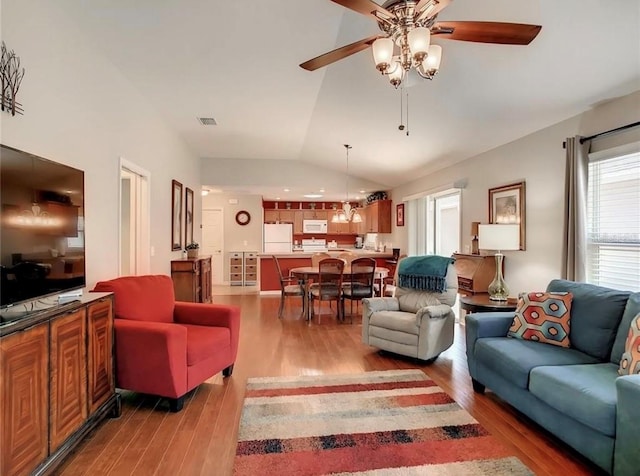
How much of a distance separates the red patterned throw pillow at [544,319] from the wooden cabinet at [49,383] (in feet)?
9.72

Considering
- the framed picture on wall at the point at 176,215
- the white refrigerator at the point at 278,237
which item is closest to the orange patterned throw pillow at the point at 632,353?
the framed picture on wall at the point at 176,215

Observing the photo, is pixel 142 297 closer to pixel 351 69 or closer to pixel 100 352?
pixel 100 352

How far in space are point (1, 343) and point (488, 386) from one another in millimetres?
2954

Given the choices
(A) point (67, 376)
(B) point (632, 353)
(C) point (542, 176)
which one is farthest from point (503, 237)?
(A) point (67, 376)

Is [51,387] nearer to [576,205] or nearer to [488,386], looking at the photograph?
[488,386]

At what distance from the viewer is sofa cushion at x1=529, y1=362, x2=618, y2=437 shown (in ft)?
5.95

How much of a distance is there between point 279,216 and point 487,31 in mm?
8672

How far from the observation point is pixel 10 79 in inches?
78.5

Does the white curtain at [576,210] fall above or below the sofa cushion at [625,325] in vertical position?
above

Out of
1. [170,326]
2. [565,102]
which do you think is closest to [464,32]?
[565,102]

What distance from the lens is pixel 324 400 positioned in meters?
2.75

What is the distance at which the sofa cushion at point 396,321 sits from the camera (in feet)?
11.6

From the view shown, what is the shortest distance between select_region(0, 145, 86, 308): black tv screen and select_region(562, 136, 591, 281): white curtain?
381cm

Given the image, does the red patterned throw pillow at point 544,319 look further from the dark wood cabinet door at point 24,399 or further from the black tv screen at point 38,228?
the black tv screen at point 38,228
